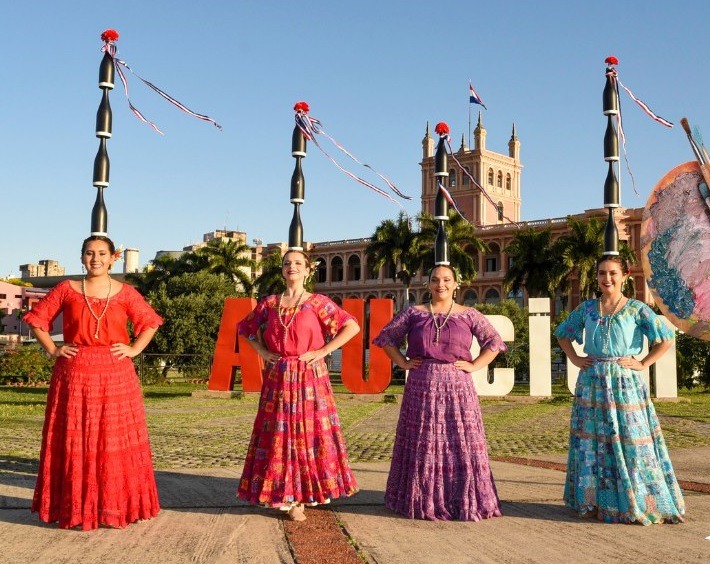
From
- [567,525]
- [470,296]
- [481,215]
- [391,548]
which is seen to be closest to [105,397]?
[391,548]

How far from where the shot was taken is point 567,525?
17.2 ft

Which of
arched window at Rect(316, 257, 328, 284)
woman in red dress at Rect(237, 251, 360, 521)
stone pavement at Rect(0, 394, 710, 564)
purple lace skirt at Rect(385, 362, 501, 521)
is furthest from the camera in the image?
arched window at Rect(316, 257, 328, 284)

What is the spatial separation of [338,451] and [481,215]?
79.5m

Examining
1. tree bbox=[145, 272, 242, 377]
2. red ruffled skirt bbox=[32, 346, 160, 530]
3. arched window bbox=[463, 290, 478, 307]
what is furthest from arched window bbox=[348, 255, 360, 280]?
red ruffled skirt bbox=[32, 346, 160, 530]

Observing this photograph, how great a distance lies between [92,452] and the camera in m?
5.05

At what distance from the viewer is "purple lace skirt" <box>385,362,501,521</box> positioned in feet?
17.9

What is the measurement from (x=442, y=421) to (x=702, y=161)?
9.47 feet

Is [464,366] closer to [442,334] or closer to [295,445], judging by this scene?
[442,334]

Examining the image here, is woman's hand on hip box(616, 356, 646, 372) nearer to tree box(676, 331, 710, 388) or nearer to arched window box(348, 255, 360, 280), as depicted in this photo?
tree box(676, 331, 710, 388)

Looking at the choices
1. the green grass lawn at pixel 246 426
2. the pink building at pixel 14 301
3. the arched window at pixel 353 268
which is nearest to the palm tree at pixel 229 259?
the arched window at pixel 353 268

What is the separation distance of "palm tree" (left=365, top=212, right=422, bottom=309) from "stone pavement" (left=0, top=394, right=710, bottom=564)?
38484 millimetres

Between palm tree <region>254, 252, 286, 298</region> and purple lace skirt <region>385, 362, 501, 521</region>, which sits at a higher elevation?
palm tree <region>254, 252, 286, 298</region>

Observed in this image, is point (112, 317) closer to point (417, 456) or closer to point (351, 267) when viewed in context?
point (417, 456)

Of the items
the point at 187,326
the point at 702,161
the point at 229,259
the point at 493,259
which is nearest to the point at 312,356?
the point at 702,161
